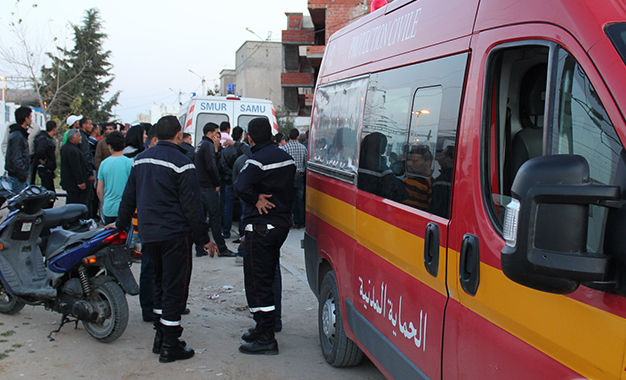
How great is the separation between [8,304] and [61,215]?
101cm

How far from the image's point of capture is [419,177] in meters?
2.76

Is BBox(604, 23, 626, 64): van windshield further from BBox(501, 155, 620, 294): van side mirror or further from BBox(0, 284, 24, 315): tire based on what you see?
BBox(0, 284, 24, 315): tire

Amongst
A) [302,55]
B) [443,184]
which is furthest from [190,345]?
[302,55]

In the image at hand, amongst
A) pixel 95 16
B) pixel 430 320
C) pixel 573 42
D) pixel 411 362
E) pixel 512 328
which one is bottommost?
pixel 411 362

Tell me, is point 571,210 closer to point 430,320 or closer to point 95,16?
point 430,320

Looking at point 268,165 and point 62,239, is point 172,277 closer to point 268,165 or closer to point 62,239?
point 268,165

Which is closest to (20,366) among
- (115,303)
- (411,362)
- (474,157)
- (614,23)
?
(115,303)

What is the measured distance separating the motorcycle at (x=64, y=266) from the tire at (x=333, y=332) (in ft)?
5.38

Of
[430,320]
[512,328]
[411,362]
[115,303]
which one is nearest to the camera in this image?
[512,328]

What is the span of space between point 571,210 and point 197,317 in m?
4.67

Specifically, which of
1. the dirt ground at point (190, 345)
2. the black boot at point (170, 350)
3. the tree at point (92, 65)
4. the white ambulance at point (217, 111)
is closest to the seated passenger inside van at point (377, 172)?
the dirt ground at point (190, 345)

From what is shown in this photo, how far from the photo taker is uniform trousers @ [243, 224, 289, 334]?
14.9ft

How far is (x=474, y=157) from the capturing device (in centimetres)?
225

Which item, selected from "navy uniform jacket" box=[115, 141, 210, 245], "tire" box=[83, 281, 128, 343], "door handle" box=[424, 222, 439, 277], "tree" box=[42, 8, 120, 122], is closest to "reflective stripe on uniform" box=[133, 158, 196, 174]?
"navy uniform jacket" box=[115, 141, 210, 245]
